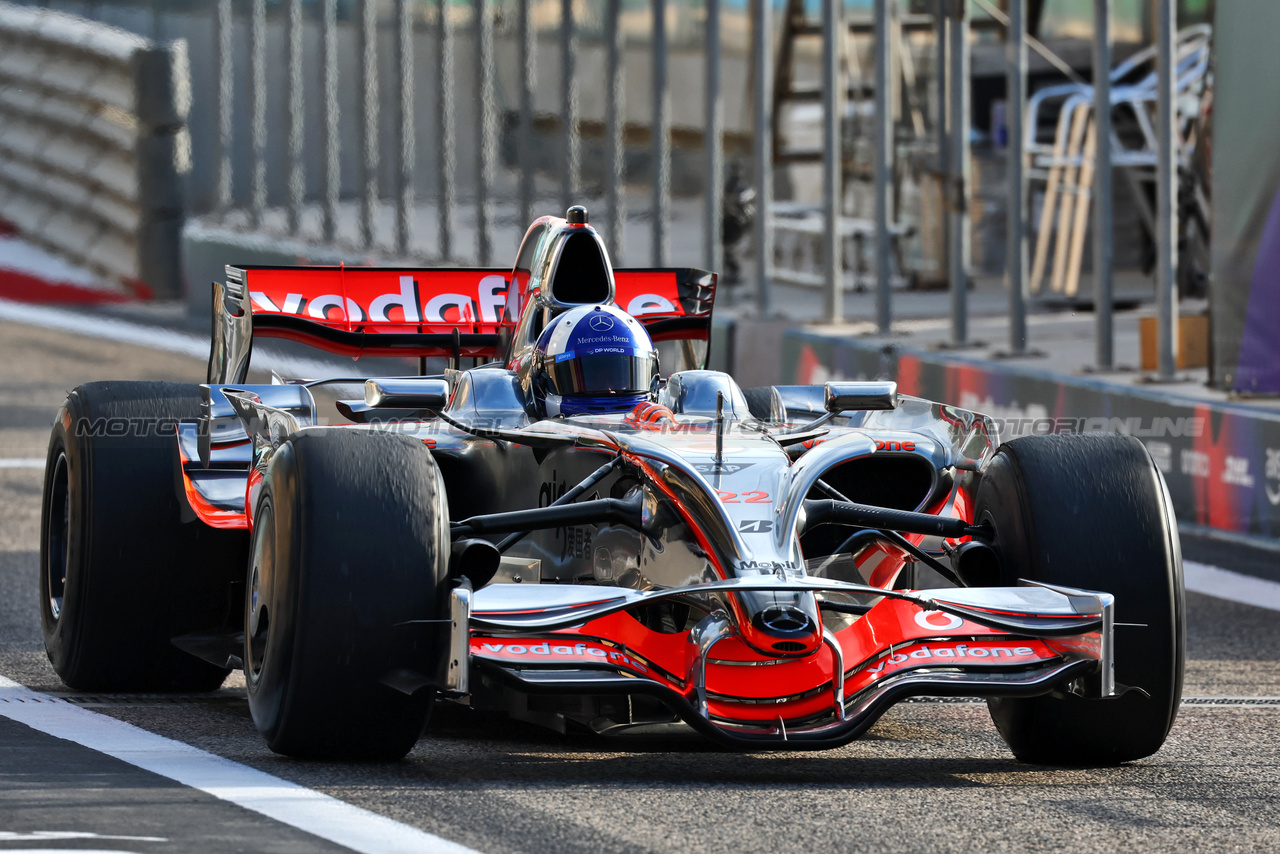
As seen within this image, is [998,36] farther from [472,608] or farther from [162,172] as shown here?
[472,608]

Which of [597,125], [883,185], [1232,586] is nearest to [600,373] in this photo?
[1232,586]

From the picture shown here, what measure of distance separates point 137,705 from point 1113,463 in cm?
331

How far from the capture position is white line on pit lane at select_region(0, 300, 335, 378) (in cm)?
2166

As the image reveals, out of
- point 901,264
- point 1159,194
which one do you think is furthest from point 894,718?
point 901,264

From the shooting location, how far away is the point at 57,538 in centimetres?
850

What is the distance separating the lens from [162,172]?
91.2 ft

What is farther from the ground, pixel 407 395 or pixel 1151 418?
pixel 407 395

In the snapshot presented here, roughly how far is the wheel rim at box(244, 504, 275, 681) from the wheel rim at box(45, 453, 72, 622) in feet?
5.96

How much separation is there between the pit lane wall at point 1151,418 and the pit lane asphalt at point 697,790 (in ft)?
13.3

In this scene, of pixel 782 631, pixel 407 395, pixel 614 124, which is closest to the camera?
pixel 782 631

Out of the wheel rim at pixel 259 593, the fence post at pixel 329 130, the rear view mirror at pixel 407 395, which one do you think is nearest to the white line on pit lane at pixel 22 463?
the rear view mirror at pixel 407 395

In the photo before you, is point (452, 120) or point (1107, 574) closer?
point (1107, 574)

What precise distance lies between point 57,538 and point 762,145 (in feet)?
32.6

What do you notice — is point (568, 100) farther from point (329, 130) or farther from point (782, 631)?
point (782, 631)
